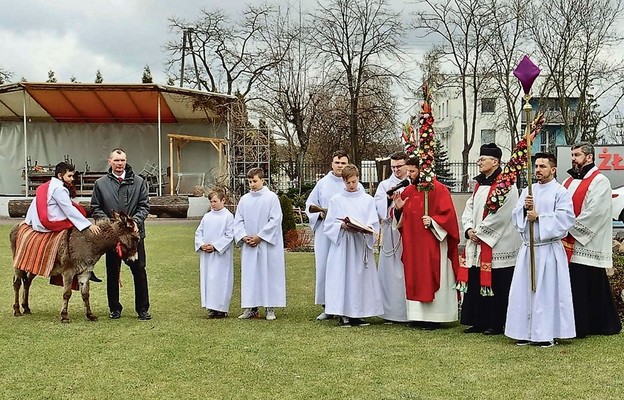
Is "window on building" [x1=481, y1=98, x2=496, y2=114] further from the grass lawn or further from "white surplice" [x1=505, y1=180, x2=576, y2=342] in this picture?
"white surplice" [x1=505, y1=180, x2=576, y2=342]

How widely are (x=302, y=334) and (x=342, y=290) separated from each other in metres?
0.85

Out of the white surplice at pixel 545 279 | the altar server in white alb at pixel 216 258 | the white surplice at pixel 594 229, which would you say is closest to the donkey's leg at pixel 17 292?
the altar server in white alb at pixel 216 258

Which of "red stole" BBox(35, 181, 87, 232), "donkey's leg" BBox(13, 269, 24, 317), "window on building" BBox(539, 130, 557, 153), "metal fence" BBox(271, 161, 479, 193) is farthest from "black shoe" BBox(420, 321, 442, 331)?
"window on building" BBox(539, 130, 557, 153)

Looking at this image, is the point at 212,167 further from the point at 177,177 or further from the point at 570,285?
the point at 570,285

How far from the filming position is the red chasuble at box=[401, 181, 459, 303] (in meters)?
9.12

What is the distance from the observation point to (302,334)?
8898 millimetres

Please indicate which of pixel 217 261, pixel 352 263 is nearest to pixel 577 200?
pixel 352 263

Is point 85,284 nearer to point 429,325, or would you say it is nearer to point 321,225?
point 321,225

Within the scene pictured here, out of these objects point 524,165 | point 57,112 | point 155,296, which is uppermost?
point 57,112

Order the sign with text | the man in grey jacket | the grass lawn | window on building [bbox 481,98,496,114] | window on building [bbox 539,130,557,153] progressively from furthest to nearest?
window on building [bbox 539,130,557,153] < window on building [bbox 481,98,496,114] < the sign with text < the man in grey jacket < the grass lawn

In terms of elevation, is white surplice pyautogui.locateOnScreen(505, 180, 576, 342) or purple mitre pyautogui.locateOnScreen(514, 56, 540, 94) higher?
purple mitre pyautogui.locateOnScreen(514, 56, 540, 94)

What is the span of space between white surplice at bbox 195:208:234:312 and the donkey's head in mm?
991

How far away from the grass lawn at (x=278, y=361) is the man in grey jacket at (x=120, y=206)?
0.91 ft

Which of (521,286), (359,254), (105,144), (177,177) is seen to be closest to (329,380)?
(521,286)
